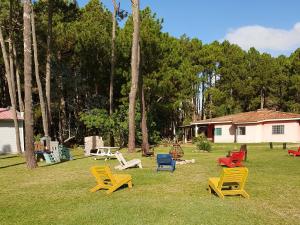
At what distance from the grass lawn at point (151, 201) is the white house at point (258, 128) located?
25236 mm

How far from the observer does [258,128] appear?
38750 millimetres

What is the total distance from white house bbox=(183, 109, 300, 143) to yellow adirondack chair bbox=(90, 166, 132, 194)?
2985 cm

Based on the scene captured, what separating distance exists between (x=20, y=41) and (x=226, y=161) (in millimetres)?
25393

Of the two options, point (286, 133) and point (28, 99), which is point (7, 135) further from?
point (286, 133)

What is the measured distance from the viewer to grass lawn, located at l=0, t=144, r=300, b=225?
7230 millimetres

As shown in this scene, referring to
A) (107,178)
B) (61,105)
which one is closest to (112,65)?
(61,105)

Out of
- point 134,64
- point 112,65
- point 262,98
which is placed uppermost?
point 112,65

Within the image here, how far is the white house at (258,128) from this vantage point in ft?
120

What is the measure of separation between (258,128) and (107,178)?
31.3 metres

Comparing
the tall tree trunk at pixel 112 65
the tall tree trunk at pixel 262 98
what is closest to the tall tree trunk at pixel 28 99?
the tall tree trunk at pixel 112 65

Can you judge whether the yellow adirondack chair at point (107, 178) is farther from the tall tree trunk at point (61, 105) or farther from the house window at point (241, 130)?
the house window at point (241, 130)

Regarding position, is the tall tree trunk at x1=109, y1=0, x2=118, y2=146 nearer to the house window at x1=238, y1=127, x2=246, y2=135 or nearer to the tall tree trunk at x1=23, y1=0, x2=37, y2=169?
the house window at x1=238, y1=127, x2=246, y2=135

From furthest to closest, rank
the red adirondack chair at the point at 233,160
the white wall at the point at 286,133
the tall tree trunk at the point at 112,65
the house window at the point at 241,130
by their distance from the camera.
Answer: the house window at the point at 241,130 < the white wall at the point at 286,133 < the tall tree trunk at the point at 112,65 < the red adirondack chair at the point at 233,160

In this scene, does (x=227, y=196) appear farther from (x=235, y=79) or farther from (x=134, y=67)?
(x=235, y=79)
